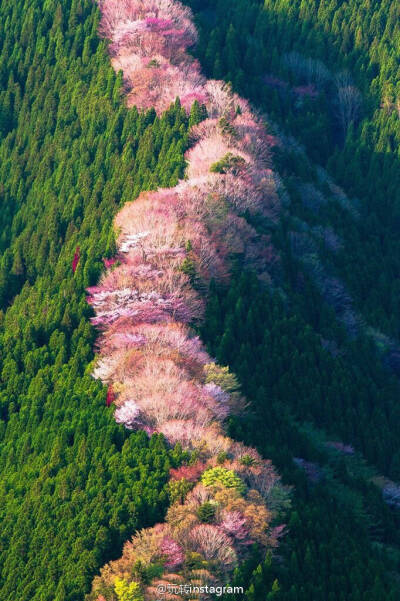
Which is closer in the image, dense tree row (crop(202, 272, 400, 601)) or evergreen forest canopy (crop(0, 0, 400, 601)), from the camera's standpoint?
dense tree row (crop(202, 272, 400, 601))

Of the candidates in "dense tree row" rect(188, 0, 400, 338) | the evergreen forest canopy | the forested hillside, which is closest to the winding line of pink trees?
the evergreen forest canopy

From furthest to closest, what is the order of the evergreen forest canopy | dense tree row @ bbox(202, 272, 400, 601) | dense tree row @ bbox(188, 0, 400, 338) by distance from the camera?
1. dense tree row @ bbox(188, 0, 400, 338)
2. the evergreen forest canopy
3. dense tree row @ bbox(202, 272, 400, 601)

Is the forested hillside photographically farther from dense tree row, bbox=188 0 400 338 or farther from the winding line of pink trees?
dense tree row, bbox=188 0 400 338

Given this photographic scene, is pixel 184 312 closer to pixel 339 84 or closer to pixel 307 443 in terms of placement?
pixel 307 443

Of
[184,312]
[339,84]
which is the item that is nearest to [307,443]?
[184,312]

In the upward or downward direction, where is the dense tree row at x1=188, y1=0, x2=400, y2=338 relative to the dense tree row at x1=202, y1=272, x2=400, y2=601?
upward

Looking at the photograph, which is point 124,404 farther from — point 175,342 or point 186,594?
point 186,594

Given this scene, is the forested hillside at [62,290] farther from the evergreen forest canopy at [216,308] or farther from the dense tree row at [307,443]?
the dense tree row at [307,443]

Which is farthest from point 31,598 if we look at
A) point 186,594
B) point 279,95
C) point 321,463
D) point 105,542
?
point 279,95
